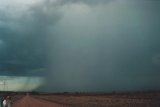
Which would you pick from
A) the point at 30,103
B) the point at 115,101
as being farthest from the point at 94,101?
the point at 30,103

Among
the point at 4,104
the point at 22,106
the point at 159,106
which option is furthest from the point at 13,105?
the point at 159,106

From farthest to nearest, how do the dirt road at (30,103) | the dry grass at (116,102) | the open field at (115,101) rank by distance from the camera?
the open field at (115,101) → the dry grass at (116,102) → the dirt road at (30,103)

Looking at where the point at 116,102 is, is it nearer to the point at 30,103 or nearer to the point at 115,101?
the point at 115,101

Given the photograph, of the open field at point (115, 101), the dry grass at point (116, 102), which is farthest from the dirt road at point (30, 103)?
the dry grass at point (116, 102)

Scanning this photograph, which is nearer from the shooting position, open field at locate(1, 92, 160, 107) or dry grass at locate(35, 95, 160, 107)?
open field at locate(1, 92, 160, 107)

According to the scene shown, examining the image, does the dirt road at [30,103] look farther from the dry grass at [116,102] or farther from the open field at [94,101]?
the dry grass at [116,102]

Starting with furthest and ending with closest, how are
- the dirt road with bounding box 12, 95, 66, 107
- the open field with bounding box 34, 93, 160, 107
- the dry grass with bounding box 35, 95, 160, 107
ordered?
the open field with bounding box 34, 93, 160, 107, the dry grass with bounding box 35, 95, 160, 107, the dirt road with bounding box 12, 95, 66, 107

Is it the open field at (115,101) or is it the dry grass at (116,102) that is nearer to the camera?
the dry grass at (116,102)

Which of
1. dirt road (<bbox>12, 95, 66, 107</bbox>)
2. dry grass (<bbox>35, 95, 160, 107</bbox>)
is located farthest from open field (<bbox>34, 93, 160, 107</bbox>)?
dirt road (<bbox>12, 95, 66, 107</bbox>)

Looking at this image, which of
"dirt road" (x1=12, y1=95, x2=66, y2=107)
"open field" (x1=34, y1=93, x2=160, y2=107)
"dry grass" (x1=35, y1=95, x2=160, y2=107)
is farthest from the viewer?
"open field" (x1=34, y1=93, x2=160, y2=107)

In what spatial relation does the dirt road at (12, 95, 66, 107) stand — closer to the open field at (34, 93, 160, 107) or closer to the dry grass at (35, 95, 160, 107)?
the open field at (34, 93, 160, 107)

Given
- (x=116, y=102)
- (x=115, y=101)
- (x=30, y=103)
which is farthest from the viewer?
(x=115, y=101)

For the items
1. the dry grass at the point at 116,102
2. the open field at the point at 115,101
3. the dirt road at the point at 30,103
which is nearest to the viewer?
the dirt road at the point at 30,103

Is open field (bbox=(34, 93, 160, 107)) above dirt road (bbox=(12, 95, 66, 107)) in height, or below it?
above
